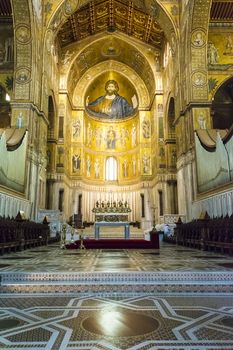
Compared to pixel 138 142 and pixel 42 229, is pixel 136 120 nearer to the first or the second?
pixel 138 142

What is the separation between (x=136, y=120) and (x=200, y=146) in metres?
16.6

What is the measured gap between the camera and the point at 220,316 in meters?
2.96

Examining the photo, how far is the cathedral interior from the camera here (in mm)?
3033

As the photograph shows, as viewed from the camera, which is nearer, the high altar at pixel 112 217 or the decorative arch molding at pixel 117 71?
the high altar at pixel 112 217

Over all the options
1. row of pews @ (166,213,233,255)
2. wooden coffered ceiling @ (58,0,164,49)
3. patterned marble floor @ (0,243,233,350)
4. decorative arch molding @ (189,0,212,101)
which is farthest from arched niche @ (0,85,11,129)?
patterned marble floor @ (0,243,233,350)

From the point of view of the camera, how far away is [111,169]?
101 feet

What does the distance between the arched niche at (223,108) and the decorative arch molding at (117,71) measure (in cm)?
906

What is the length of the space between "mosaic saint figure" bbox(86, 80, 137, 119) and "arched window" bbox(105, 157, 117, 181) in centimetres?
522

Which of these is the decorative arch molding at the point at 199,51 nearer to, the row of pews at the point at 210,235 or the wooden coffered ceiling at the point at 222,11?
the wooden coffered ceiling at the point at 222,11

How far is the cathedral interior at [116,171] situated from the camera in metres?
3.03

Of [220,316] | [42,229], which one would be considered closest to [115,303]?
[220,316]

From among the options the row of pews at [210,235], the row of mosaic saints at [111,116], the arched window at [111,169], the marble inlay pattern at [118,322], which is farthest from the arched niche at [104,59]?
the marble inlay pattern at [118,322]

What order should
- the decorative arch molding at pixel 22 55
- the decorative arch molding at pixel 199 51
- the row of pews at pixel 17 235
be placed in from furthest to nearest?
the decorative arch molding at pixel 199 51 < the decorative arch molding at pixel 22 55 < the row of pews at pixel 17 235

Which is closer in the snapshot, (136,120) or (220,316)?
(220,316)
